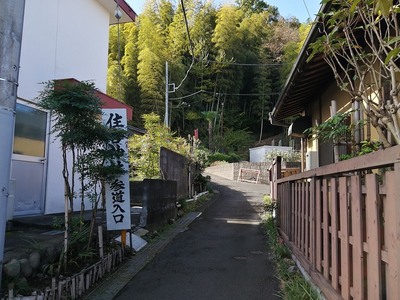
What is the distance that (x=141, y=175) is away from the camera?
1180 centimetres

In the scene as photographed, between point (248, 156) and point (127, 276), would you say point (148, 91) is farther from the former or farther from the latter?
point (127, 276)

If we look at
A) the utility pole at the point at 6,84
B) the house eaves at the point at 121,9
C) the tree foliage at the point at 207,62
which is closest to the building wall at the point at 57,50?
the house eaves at the point at 121,9

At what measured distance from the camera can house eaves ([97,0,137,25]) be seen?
1012 centimetres

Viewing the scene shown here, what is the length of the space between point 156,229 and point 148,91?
17.6 meters

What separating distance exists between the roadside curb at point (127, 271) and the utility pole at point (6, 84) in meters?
1.58

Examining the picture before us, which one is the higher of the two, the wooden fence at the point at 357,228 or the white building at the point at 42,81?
the white building at the point at 42,81

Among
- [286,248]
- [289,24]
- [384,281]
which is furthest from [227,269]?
[289,24]

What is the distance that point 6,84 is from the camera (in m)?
3.22

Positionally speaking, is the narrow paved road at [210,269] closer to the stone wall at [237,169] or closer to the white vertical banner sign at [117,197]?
the white vertical banner sign at [117,197]

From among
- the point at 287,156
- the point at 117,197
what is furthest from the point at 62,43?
the point at 287,156

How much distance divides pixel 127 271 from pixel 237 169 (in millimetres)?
24502

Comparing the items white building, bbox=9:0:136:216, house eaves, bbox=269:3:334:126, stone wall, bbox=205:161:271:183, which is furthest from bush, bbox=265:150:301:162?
white building, bbox=9:0:136:216

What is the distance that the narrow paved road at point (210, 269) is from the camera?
184 inches

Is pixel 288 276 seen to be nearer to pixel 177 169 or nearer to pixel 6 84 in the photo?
pixel 6 84
